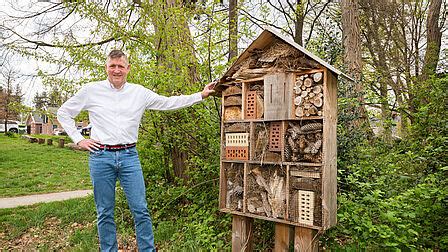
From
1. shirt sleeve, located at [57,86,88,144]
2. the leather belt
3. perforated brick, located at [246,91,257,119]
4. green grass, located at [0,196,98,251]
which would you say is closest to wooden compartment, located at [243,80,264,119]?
perforated brick, located at [246,91,257,119]

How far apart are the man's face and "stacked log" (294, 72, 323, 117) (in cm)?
150

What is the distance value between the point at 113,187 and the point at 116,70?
39.8 inches

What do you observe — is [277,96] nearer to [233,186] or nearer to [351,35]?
[233,186]

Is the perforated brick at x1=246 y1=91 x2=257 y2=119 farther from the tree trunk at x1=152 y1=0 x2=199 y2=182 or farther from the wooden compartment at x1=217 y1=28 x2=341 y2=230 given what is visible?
the tree trunk at x1=152 y1=0 x2=199 y2=182

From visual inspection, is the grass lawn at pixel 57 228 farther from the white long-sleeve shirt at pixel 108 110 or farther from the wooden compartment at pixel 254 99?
the wooden compartment at pixel 254 99

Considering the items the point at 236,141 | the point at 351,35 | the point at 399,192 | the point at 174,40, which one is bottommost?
the point at 399,192

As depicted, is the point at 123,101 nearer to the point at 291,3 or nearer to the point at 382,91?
the point at 382,91

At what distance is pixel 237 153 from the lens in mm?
2836

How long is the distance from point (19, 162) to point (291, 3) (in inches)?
438

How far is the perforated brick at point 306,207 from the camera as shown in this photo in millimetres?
2359

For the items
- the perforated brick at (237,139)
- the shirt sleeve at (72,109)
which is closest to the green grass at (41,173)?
the shirt sleeve at (72,109)

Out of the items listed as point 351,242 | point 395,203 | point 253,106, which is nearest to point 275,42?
point 253,106

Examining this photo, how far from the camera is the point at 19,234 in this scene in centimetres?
440

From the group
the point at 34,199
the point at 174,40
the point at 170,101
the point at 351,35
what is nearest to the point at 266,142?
the point at 170,101
